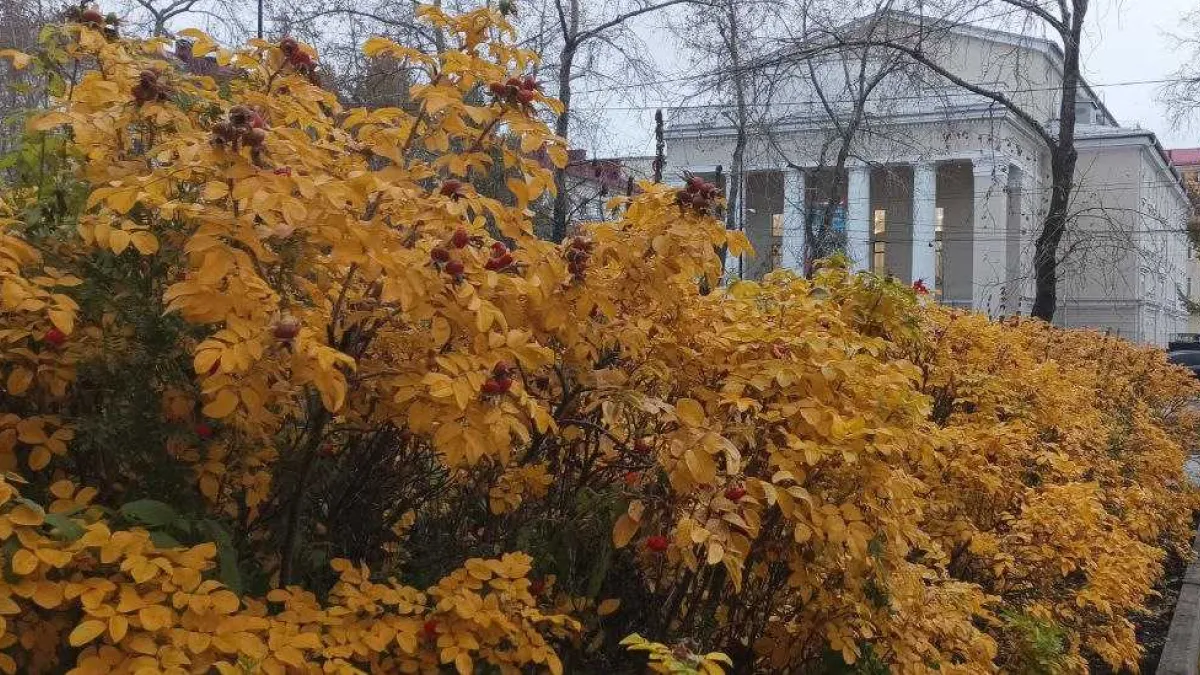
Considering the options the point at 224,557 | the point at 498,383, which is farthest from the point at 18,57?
the point at 498,383

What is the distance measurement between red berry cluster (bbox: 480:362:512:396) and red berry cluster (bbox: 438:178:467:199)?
39cm

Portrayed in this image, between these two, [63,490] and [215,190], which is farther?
[63,490]

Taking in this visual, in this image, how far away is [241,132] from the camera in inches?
69.1

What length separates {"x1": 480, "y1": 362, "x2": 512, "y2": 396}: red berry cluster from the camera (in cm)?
197

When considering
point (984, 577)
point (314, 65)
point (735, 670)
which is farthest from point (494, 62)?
point (984, 577)

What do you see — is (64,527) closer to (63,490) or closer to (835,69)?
(63,490)

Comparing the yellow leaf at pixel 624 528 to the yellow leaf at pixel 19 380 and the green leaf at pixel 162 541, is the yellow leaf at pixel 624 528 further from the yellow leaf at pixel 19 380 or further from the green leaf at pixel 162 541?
the yellow leaf at pixel 19 380

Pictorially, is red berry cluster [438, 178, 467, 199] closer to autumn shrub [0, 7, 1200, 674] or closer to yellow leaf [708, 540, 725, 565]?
autumn shrub [0, 7, 1200, 674]

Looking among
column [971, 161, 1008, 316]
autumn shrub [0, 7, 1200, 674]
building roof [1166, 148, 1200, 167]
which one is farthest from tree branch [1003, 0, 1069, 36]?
building roof [1166, 148, 1200, 167]

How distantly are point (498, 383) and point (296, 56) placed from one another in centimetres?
119

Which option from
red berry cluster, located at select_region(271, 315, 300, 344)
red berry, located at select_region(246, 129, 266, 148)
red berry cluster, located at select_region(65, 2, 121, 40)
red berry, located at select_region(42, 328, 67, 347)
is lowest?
red berry, located at select_region(42, 328, 67, 347)

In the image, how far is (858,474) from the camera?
2619mm

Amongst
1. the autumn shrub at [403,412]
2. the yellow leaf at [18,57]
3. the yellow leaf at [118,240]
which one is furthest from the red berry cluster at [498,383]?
the yellow leaf at [18,57]

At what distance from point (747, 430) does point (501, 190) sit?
25.9 feet
